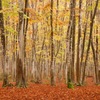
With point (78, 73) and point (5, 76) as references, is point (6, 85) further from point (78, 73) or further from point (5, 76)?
point (78, 73)

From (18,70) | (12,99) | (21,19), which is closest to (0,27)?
(21,19)

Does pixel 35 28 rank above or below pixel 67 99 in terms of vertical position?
above

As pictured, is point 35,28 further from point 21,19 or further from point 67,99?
point 67,99

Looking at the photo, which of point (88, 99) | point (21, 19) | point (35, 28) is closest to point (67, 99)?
point (88, 99)

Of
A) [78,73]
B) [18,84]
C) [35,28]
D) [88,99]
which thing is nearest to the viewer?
[88,99]

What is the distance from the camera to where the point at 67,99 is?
10.7m

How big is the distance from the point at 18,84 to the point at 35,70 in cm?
1212

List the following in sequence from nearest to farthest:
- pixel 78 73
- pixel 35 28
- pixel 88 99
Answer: pixel 88 99
pixel 78 73
pixel 35 28

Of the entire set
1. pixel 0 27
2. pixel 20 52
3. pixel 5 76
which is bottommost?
pixel 5 76

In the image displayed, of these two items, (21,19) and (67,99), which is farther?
(21,19)

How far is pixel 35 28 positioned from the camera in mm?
27031

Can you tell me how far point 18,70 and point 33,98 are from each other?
5.25 m

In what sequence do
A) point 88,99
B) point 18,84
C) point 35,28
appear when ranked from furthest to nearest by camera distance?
point 35,28
point 18,84
point 88,99

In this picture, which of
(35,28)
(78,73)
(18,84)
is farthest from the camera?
(35,28)
